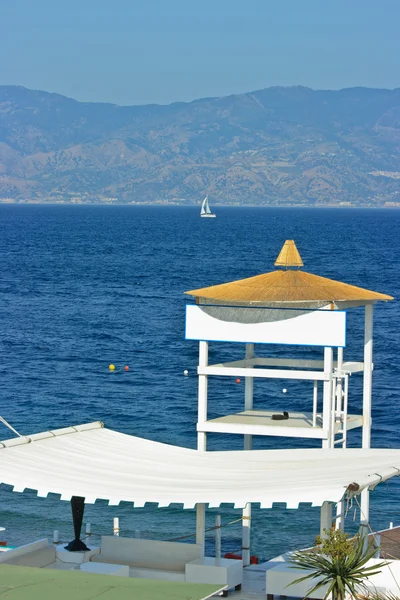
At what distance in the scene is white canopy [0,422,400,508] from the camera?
1839 centimetres

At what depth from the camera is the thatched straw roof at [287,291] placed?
78.6ft

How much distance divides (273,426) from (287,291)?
2.73 meters

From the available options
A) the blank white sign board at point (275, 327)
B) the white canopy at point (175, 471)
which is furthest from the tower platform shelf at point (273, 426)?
the blank white sign board at point (275, 327)

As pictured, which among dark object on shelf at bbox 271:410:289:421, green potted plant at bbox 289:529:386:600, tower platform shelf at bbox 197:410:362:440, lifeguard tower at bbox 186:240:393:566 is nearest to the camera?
green potted plant at bbox 289:529:386:600

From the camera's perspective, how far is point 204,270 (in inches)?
5290

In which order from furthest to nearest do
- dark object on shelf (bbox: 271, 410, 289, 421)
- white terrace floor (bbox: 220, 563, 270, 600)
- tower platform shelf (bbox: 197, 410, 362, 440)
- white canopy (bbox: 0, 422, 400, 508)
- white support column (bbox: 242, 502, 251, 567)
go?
1. dark object on shelf (bbox: 271, 410, 289, 421)
2. tower platform shelf (bbox: 197, 410, 362, 440)
3. white support column (bbox: 242, 502, 251, 567)
4. white terrace floor (bbox: 220, 563, 270, 600)
5. white canopy (bbox: 0, 422, 400, 508)

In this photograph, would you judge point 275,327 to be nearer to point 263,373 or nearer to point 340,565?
point 263,373

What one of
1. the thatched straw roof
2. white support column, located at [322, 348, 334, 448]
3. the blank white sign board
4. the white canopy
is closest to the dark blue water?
white support column, located at [322, 348, 334, 448]

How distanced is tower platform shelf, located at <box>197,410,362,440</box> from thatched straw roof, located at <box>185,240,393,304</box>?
2441 mm

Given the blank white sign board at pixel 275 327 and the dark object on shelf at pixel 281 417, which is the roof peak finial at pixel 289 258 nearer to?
the blank white sign board at pixel 275 327

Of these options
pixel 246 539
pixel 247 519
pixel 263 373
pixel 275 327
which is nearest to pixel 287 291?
pixel 275 327

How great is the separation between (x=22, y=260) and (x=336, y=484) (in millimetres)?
131116

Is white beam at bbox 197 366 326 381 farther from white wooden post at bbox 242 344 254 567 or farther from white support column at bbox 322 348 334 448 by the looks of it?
white wooden post at bbox 242 344 254 567

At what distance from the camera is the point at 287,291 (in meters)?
24.4
